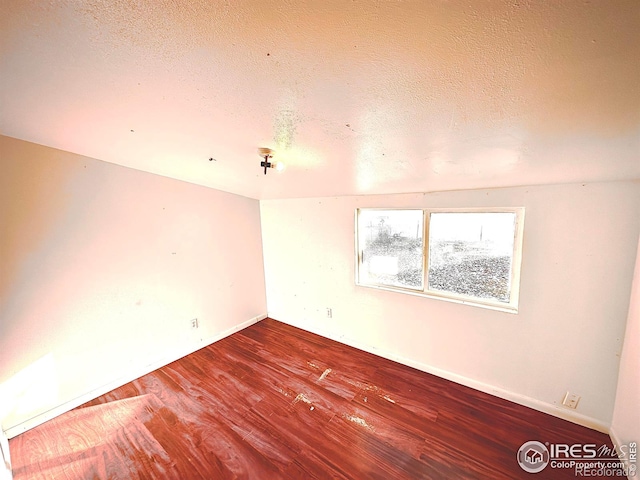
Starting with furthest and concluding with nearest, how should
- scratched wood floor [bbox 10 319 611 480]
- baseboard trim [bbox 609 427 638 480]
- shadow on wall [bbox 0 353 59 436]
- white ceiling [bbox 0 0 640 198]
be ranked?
1. shadow on wall [bbox 0 353 59 436]
2. scratched wood floor [bbox 10 319 611 480]
3. baseboard trim [bbox 609 427 638 480]
4. white ceiling [bbox 0 0 640 198]

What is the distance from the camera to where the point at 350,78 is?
29.8 inches

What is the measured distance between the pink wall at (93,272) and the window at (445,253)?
6.07ft

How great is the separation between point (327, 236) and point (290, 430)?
1815 mm

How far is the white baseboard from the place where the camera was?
1.73m

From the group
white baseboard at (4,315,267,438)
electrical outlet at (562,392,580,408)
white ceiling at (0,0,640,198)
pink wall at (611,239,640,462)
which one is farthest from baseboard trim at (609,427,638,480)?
white baseboard at (4,315,267,438)

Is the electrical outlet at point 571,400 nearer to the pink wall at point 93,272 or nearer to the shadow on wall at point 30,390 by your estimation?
the pink wall at point 93,272

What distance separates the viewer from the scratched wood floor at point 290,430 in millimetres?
1476

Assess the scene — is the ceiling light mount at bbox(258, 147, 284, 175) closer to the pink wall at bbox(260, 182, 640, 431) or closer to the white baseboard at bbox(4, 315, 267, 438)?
the pink wall at bbox(260, 182, 640, 431)

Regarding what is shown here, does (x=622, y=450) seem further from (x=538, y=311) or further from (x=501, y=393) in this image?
(x=538, y=311)

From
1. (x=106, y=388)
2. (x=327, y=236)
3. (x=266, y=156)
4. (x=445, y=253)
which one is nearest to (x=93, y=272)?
(x=106, y=388)

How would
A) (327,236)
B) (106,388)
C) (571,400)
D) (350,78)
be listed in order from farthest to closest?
(327,236)
(106,388)
(571,400)
(350,78)

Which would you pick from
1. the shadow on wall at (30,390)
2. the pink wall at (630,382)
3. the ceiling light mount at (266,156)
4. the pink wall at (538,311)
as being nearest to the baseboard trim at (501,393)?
the pink wall at (538,311)

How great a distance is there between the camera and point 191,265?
8.72ft

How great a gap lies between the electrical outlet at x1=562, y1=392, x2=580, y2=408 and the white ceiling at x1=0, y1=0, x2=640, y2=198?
153cm
